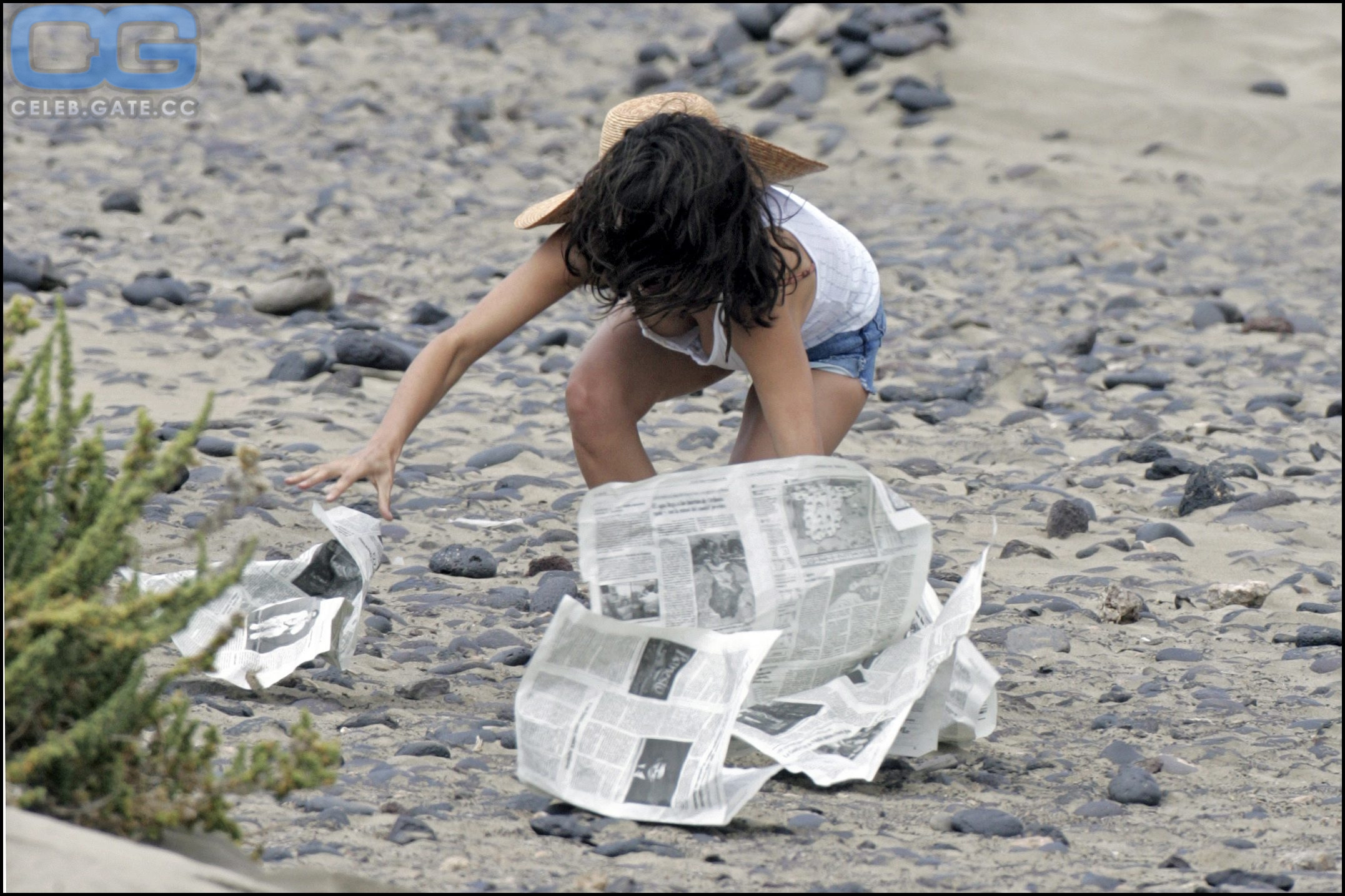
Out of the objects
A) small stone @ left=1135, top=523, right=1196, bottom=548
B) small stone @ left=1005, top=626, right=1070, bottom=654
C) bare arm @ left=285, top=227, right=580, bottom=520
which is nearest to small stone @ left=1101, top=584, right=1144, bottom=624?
small stone @ left=1005, top=626, right=1070, bottom=654

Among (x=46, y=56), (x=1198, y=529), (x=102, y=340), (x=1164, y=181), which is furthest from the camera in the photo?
(x=46, y=56)

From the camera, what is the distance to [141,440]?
1.71m

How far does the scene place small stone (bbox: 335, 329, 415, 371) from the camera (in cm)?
523

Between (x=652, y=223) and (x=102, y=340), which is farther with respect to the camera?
(x=102, y=340)

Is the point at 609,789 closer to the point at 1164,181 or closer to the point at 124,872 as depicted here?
the point at 124,872

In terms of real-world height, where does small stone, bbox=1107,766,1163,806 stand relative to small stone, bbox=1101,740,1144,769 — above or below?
above

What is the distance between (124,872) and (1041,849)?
132cm

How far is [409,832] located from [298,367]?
3317mm

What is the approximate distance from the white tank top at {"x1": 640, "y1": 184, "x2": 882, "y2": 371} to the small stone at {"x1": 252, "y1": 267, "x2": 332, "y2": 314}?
3.29m

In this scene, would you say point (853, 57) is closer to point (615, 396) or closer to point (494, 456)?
point (494, 456)

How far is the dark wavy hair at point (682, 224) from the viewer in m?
2.51

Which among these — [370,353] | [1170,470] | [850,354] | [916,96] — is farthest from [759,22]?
[850,354]

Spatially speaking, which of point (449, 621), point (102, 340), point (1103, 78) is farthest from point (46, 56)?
A: point (449, 621)

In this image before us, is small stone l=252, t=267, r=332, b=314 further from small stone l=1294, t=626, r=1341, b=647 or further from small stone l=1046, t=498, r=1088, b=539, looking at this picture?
small stone l=1294, t=626, r=1341, b=647
